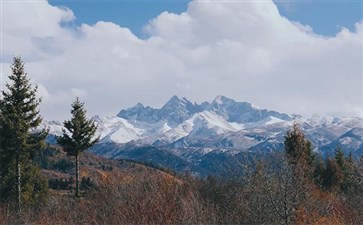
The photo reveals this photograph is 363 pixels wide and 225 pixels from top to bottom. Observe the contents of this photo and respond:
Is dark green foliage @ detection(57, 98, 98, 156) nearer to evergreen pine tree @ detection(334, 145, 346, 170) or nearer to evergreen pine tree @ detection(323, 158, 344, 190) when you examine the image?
evergreen pine tree @ detection(323, 158, 344, 190)

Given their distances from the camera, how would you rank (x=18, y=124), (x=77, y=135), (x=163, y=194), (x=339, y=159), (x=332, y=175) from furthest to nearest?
(x=339, y=159)
(x=332, y=175)
(x=77, y=135)
(x=18, y=124)
(x=163, y=194)

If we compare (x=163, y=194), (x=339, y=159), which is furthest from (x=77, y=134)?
(x=339, y=159)

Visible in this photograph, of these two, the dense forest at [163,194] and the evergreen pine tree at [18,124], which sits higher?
the evergreen pine tree at [18,124]

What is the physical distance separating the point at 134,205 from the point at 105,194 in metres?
6.18

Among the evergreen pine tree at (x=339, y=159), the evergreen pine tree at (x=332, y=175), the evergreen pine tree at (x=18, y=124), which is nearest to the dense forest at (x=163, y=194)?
the evergreen pine tree at (x=18, y=124)

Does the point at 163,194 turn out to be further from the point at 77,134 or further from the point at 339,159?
the point at 339,159

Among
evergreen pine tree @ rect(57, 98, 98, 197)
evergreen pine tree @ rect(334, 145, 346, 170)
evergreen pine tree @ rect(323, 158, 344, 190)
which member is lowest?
evergreen pine tree @ rect(323, 158, 344, 190)

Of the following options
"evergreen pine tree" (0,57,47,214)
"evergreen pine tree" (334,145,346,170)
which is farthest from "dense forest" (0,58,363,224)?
"evergreen pine tree" (334,145,346,170)

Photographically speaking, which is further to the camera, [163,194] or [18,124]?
[18,124]

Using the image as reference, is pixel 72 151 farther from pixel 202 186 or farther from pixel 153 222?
pixel 153 222

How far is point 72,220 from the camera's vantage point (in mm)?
21297

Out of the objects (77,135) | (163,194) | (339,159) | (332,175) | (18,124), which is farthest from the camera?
(339,159)

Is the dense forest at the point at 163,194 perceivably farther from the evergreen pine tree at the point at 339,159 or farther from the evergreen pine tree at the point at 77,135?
the evergreen pine tree at the point at 339,159

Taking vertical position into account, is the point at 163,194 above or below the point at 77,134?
below
